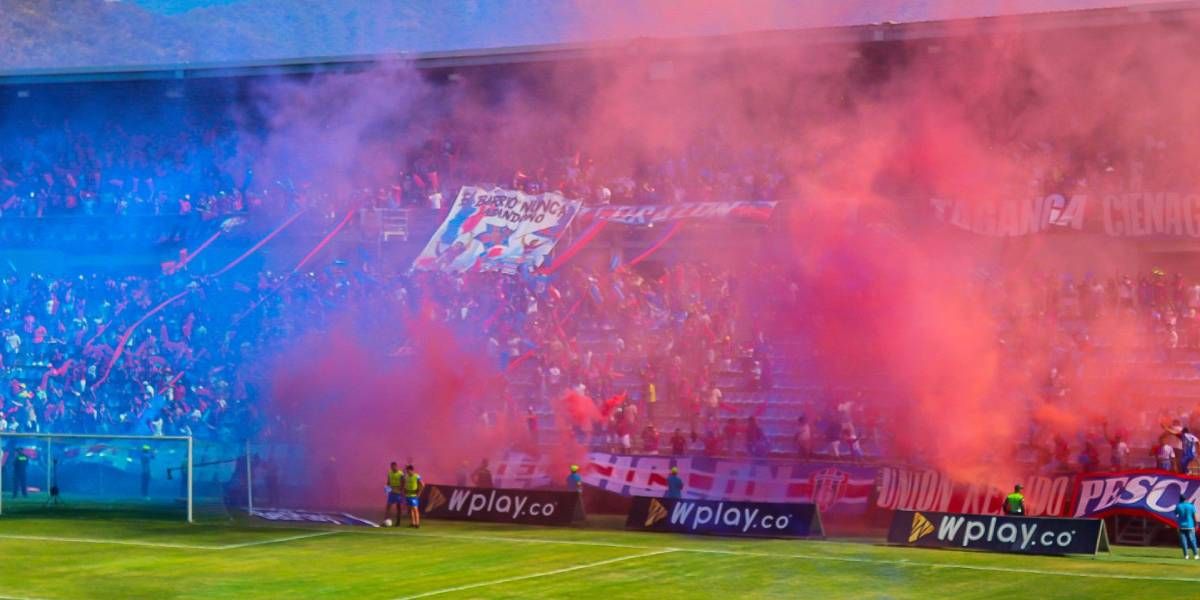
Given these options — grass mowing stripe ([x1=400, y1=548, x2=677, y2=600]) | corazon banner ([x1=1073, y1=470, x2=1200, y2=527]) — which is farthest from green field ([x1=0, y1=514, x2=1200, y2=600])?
corazon banner ([x1=1073, y1=470, x2=1200, y2=527])

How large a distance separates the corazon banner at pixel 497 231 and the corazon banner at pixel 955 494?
12.1m

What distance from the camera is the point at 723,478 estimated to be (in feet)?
100

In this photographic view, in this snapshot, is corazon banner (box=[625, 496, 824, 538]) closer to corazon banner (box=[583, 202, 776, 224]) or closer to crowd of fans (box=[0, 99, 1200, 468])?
crowd of fans (box=[0, 99, 1200, 468])

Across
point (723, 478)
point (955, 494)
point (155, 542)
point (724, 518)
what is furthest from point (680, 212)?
point (155, 542)

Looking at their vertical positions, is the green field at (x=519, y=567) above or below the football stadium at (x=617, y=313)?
below

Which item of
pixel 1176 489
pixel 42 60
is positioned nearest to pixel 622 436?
pixel 1176 489

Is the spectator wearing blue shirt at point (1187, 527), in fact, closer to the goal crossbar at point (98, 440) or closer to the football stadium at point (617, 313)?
the football stadium at point (617, 313)

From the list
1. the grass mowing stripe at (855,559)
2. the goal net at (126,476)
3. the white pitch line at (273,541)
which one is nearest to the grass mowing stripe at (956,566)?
the grass mowing stripe at (855,559)

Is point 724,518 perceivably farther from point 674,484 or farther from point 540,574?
point 540,574

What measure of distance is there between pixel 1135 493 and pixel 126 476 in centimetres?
2109

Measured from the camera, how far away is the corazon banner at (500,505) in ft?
97.8

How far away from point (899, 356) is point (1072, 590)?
1187 cm

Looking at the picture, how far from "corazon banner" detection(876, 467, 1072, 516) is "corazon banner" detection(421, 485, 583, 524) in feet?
19.6

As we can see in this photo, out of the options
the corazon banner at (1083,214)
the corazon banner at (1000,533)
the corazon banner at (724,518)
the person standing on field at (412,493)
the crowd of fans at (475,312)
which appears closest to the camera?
the corazon banner at (1000,533)
